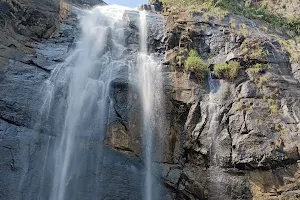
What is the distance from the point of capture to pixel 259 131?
9.79 meters

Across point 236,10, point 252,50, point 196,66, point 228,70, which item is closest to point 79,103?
point 196,66

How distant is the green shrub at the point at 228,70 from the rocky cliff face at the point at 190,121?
0.42ft

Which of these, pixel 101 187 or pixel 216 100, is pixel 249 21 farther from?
pixel 101 187

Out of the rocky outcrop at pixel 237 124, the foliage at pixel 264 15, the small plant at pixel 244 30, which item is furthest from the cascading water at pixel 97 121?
the foliage at pixel 264 15

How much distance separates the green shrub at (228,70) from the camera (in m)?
11.5

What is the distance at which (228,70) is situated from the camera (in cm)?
1164

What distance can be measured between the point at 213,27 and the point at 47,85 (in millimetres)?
7139

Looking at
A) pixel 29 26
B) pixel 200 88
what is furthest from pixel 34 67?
pixel 200 88

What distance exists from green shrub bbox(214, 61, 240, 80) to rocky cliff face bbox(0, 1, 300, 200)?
0.42 feet

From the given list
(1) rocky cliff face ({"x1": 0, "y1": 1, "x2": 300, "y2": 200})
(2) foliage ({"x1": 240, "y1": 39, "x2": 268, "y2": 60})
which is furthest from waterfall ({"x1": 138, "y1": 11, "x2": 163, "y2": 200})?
(2) foliage ({"x1": 240, "y1": 39, "x2": 268, "y2": 60})

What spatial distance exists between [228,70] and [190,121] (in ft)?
8.07

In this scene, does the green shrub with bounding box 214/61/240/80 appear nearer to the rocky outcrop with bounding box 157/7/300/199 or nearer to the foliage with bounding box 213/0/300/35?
the rocky outcrop with bounding box 157/7/300/199

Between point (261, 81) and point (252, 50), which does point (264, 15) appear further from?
point (261, 81)

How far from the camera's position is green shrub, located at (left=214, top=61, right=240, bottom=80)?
37.8ft
